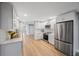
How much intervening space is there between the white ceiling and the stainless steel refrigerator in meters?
0.25

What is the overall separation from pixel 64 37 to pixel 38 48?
1.79ft

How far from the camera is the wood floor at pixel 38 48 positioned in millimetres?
1924

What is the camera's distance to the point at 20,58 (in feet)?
6.19

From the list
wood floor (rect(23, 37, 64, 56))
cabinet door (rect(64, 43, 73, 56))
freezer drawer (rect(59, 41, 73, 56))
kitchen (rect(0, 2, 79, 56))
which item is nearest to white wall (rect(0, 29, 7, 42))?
kitchen (rect(0, 2, 79, 56))

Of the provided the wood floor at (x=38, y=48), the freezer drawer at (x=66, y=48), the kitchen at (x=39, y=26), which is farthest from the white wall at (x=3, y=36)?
the freezer drawer at (x=66, y=48)

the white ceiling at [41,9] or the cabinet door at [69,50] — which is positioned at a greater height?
the white ceiling at [41,9]

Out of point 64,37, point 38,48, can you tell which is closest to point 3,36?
point 38,48

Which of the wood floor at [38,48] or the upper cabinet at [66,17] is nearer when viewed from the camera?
the upper cabinet at [66,17]

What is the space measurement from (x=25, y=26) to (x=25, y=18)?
16 centimetres

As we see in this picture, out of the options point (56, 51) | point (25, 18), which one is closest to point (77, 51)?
point (56, 51)

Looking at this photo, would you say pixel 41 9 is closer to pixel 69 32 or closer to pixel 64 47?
pixel 69 32

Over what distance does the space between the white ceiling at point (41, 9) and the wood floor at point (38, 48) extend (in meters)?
0.45

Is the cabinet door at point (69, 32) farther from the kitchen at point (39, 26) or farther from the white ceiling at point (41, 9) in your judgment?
the white ceiling at point (41, 9)

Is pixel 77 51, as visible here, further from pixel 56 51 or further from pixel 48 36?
pixel 48 36
